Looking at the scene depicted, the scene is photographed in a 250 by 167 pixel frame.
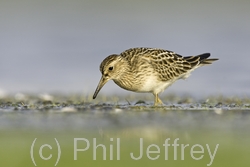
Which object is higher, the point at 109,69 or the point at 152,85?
the point at 109,69

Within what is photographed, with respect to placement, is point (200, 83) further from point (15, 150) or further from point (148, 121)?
point (15, 150)

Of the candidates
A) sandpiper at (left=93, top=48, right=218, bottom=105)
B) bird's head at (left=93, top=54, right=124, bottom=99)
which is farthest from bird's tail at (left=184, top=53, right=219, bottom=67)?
bird's head at (left=93, top=54, right=124, bottom=99)

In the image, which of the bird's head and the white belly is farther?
the white belly

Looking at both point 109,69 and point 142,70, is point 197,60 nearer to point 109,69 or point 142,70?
point 142,70

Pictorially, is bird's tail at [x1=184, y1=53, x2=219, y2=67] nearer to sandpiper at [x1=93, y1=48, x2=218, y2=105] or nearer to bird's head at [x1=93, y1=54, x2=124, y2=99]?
sandpiper at [x1=93, y1=48, x2=218, y2=105]

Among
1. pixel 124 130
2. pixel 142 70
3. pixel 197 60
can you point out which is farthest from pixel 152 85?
pixel 124 130

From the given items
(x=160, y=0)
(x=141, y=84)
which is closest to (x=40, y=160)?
(x=141, y=84)
